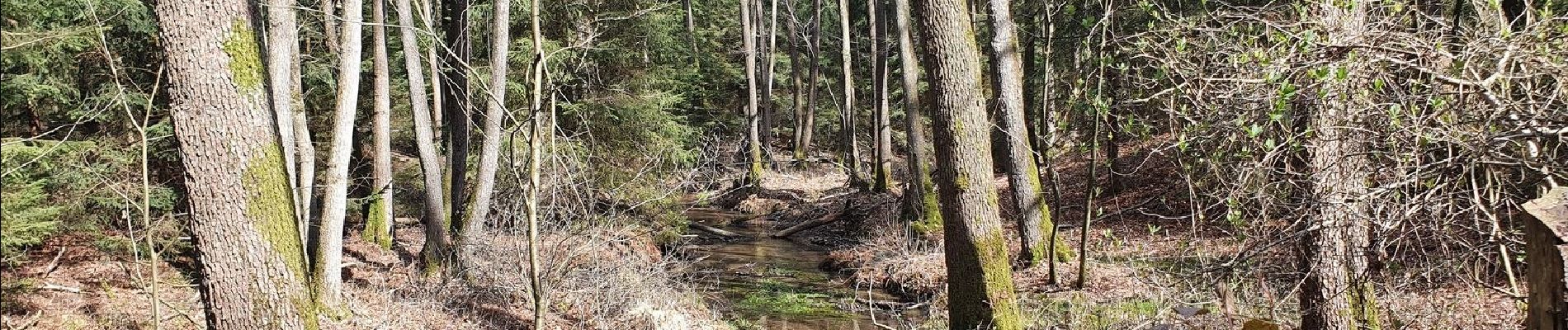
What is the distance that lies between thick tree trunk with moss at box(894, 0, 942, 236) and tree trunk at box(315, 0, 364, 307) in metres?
6.56

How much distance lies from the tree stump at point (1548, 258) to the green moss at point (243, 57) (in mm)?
5976

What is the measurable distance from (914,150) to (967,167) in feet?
22.0

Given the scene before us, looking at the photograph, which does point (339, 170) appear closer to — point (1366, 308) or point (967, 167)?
point (967, 167)

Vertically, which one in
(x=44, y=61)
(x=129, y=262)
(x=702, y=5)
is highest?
(x=702, y=5)

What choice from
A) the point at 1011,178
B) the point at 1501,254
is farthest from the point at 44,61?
the point at 1501,254

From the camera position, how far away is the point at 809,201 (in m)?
19.1

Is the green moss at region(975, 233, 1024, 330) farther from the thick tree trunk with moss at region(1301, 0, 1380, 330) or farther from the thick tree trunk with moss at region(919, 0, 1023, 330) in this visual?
the thick tree trunk with moss at region(1301, 0, 1380, 330)

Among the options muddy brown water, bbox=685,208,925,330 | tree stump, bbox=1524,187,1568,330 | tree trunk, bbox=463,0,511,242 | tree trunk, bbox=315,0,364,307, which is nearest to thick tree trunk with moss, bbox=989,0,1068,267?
muddy brown water, bbox=685,208,925,330

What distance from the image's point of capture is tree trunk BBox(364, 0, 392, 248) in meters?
9.25

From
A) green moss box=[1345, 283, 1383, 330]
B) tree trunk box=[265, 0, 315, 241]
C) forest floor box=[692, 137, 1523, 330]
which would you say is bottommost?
forest floor box=[692, 137, 1523, 330]

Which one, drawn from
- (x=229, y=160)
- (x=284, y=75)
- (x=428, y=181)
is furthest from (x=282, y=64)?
(x=229, y=160)

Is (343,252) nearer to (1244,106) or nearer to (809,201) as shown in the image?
(809,201)

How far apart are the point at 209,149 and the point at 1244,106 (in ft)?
18.1

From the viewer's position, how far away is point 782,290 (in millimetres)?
11445
